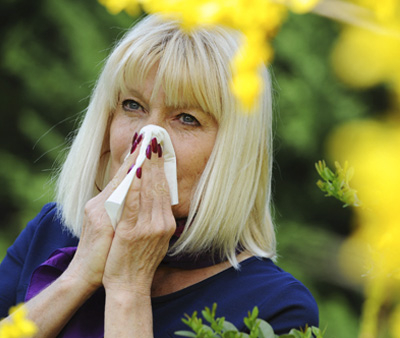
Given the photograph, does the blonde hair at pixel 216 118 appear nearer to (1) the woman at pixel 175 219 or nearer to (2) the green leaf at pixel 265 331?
(1) the woman at pixel 175 219

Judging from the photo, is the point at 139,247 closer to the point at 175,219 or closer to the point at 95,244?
the point at 95,244

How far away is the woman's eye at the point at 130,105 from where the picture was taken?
7.23ft

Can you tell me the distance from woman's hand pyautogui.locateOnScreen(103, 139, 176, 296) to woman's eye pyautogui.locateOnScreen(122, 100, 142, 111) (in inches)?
10.0

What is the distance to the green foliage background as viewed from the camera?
14.0 ft

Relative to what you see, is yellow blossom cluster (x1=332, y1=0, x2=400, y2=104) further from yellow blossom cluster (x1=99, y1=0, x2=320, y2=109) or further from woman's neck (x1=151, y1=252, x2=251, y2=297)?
woman's neck (x1=151, y1=252, x2=251, y2=297)

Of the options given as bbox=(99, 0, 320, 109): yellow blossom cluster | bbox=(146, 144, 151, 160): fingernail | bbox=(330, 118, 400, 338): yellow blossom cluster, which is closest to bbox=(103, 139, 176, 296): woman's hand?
bbox=(146, 144, 151, 160): fingernail

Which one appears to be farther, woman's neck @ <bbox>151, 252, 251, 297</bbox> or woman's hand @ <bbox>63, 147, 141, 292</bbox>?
woman's neck @ <bbox>151, 252, 251, 297</bbox>

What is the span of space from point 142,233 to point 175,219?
28 centimetres

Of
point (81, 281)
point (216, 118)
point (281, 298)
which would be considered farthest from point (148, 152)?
point (281, 298)

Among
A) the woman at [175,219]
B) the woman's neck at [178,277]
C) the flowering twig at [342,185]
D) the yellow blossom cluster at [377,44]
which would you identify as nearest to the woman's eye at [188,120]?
the woman at [175,219]

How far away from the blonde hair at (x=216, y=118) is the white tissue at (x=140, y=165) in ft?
0.36

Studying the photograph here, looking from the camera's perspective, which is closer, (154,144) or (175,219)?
(154,144)

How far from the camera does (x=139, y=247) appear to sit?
194 cm

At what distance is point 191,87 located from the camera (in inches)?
81.1
